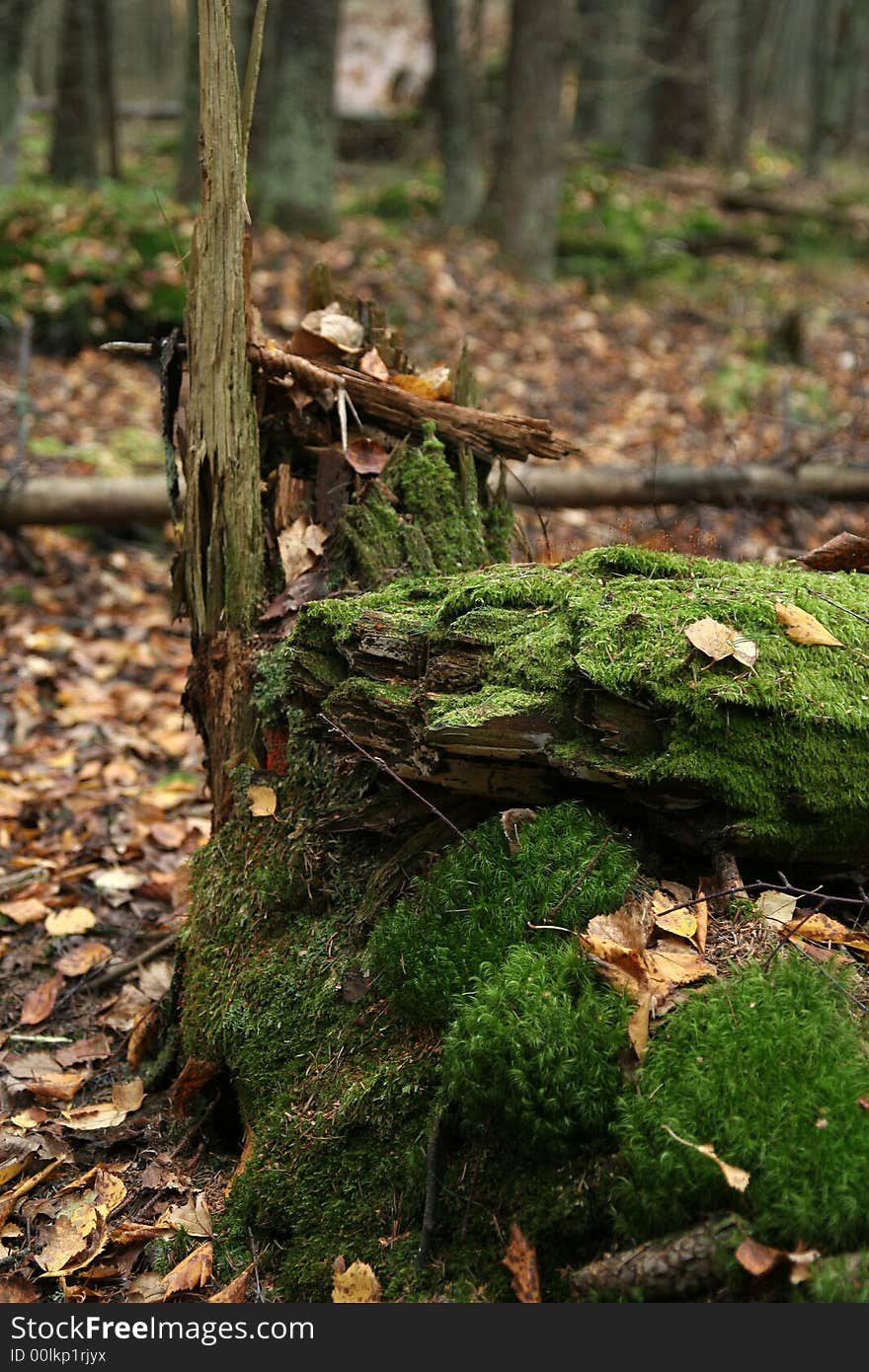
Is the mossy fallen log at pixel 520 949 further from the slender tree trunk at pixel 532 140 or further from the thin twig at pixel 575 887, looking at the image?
the slender tree trunk at pixel 532 140

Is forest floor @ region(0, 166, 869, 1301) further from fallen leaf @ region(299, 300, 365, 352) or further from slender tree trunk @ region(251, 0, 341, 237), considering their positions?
fallen leaf @ region(299, 300, 365, 352)

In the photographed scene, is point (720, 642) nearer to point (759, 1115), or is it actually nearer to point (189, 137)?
point (759, 1115)

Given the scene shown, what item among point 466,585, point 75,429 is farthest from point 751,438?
point 466,585

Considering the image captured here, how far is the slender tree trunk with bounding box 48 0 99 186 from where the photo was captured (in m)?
11.6

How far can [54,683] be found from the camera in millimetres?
5449

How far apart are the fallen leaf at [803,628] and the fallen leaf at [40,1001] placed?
8.58 ft

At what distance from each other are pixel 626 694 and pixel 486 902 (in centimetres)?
55

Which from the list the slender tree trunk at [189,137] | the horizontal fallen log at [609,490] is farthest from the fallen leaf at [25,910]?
the slender tree trunk at [189,137]

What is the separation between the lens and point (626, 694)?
2.25 meters

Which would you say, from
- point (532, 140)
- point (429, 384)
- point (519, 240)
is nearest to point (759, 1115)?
point (429, 384)

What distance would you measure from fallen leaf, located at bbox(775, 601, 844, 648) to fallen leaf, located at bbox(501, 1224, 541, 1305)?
135 centimetres

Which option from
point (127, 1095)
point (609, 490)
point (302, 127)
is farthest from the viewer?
point (302, 127)

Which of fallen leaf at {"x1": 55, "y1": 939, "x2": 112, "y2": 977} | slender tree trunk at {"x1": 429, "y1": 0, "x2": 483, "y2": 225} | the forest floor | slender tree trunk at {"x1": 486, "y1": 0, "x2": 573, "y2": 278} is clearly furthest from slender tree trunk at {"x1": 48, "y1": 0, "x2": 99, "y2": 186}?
fallen leaf at {"x1": 55, "y1": 939, "x2": 112, "y2": 977}

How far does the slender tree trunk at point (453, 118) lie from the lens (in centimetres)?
1245
